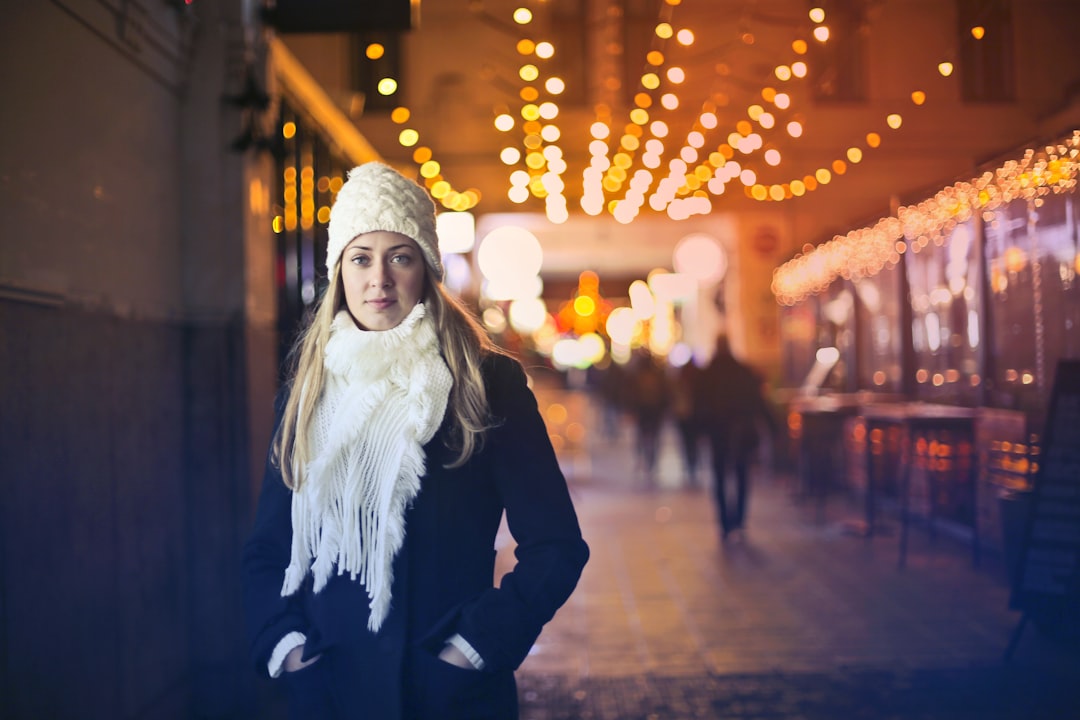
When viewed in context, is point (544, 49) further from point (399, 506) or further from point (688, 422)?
point (688, 422)

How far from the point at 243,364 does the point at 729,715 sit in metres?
2.88

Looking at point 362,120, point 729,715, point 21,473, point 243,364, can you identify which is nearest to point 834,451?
point 362,120

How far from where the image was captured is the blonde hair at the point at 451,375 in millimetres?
2127

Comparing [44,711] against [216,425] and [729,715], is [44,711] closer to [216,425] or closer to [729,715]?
[216,425]

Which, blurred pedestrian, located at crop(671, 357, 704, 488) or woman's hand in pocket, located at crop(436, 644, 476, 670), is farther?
blurred pedestrian, located at crop(671, 357, 704, 488)

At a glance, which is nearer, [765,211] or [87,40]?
[87,40]

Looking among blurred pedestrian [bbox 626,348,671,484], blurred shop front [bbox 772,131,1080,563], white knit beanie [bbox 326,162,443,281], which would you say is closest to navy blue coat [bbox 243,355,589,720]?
white knit beanie [bbox 326,162,443,281]

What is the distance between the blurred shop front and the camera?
704 cm

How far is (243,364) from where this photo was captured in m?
4.80

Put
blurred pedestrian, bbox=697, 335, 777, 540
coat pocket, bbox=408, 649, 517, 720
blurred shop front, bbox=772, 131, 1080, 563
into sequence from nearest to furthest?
coat pocket, bbox=408, 649, 517, 720
blurred shop front, bbox=772, 131, 1080, 563
blurred pedestrian, bbox=697, 335, 777, 540

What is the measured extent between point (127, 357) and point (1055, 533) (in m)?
4.79

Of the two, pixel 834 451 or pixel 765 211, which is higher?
pixel 765 211

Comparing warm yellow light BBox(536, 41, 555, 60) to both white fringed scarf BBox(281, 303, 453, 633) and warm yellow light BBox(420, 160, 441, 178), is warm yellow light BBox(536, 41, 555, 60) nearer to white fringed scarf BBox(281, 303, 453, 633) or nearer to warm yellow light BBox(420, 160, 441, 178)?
warm yellow light BBox(420, 160, 441, 178)

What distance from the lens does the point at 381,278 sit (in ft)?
7.26
